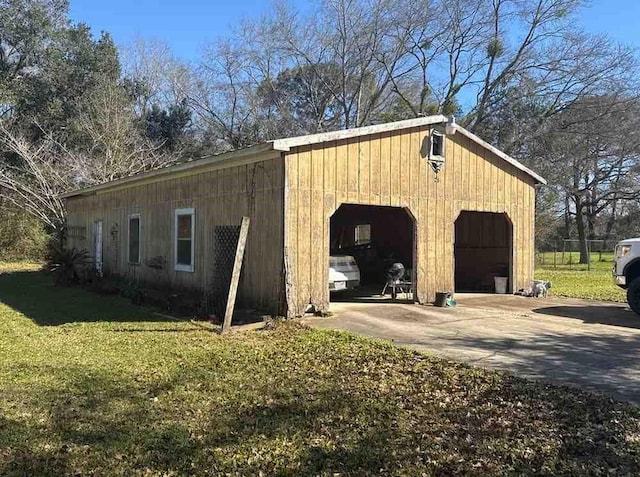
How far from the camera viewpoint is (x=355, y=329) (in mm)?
8562

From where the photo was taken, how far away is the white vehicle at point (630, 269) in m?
9.84

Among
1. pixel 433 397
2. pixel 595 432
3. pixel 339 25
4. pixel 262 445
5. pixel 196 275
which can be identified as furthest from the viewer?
pixel 339 25

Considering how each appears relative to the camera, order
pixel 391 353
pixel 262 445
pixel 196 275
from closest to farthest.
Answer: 1. pixel 262 445
2. pixel 391 353
3. pixel 196 275

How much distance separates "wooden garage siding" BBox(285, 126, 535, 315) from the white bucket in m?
0.23

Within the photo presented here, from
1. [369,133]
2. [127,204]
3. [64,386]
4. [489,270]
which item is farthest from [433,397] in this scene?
[127,204]

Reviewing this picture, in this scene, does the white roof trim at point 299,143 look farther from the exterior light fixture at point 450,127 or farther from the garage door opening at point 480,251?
the garage door opening at point 480,251

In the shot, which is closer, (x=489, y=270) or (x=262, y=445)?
(x=262, y=445)

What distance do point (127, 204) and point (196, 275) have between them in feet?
16.5

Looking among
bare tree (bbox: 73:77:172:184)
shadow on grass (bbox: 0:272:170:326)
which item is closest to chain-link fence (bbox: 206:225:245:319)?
shadow on grass (bbox: 0:272:170:326)

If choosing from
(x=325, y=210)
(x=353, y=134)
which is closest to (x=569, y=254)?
(x=353, y=134)

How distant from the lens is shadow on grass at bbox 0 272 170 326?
968 cm

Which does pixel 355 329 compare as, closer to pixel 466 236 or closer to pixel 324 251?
pixel 324 251

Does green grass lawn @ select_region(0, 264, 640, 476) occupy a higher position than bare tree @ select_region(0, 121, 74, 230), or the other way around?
bare tree @ select_region(0, 121, 74, 230)

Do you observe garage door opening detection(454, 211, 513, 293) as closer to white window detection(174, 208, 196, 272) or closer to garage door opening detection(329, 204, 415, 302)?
garage door opening detection(329, 204, 415, 302)
